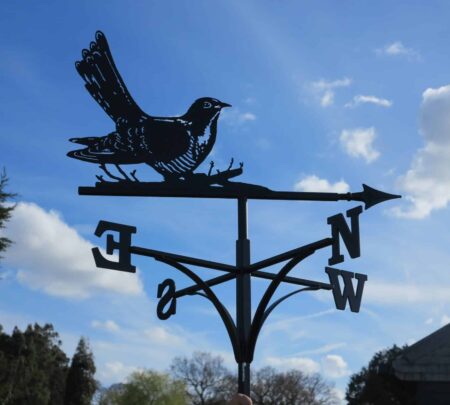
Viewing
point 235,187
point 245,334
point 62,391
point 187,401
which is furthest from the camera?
point 187,401

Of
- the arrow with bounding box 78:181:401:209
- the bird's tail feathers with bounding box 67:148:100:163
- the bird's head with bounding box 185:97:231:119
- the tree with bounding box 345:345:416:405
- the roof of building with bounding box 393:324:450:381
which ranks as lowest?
the roof of building with bounding box 393:324:450:381

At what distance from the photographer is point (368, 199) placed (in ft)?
18.6

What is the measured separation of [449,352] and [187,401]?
161 ft

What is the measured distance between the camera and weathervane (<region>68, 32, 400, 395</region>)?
5.15 metres

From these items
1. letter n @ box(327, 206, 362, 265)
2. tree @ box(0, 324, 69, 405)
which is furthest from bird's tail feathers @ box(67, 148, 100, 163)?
tree @ box(0, 324, 69, 405)

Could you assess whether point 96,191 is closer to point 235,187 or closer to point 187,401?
point 235,187

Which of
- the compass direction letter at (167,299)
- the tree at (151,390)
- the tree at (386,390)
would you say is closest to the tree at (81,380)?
the tree at (151,390)

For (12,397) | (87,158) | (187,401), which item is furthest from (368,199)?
(187,401)

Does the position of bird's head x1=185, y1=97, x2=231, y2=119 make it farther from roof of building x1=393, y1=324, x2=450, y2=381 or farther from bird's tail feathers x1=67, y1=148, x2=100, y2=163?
roof of building x1=393, y1=324, x2=450, y2=381

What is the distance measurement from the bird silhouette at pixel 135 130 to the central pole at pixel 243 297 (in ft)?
2.06

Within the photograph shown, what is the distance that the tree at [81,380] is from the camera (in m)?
39.7

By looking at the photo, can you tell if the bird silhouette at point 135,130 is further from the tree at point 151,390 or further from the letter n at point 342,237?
the tree at point 151,390

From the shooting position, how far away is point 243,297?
5266mm

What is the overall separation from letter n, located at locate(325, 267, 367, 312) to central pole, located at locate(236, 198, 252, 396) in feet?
2.76
